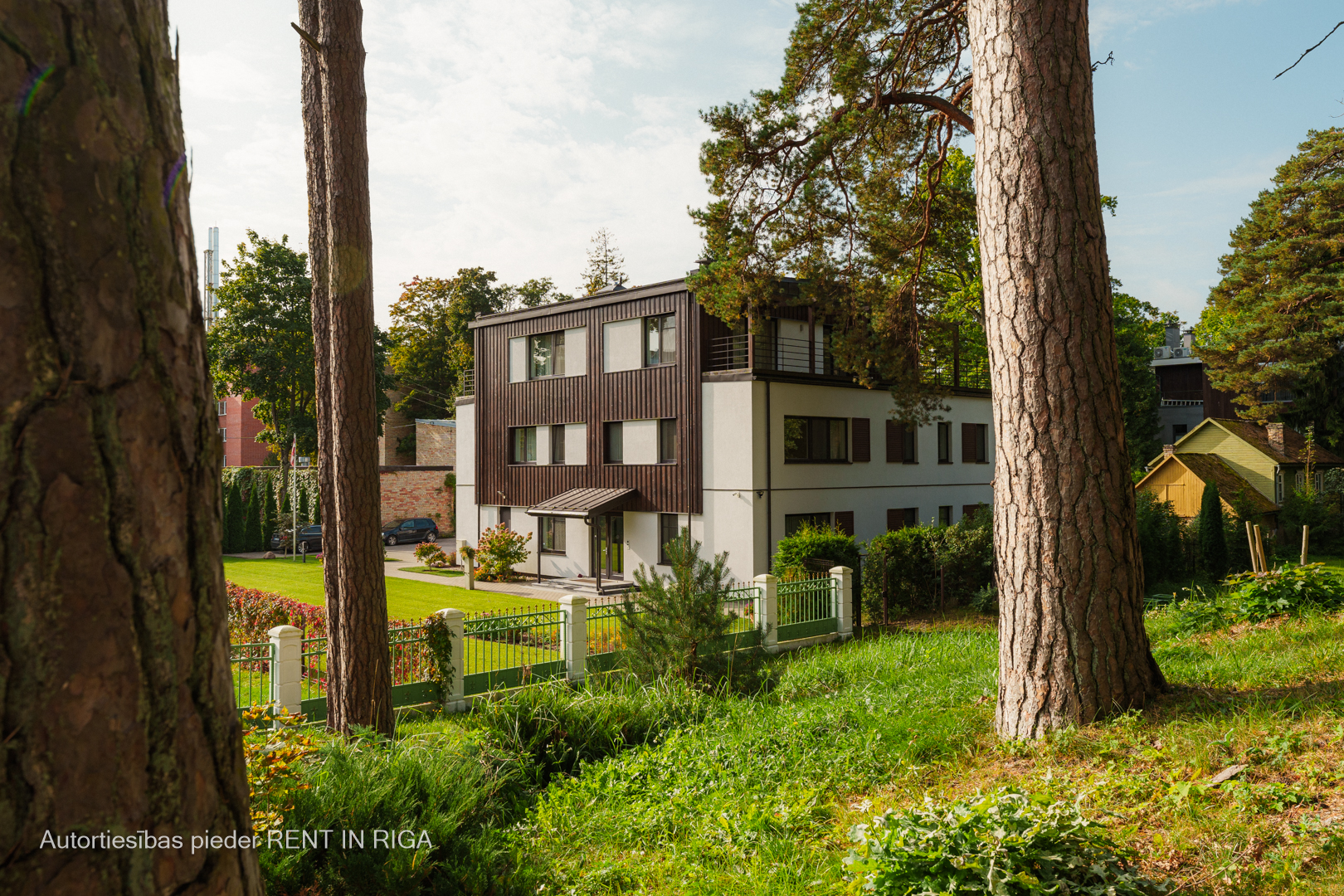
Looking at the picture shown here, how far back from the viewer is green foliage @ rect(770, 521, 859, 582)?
18781mm

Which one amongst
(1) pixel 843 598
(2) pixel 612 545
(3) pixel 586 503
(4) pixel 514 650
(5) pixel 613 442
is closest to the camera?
(4) pixel 514 650

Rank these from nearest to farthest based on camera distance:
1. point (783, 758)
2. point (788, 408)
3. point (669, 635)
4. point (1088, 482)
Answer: point (1088, 482)
point (783, 758)
point (669, 635)
point (788, 408)

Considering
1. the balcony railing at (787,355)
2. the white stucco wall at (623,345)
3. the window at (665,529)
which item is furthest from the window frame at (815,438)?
the white stucco wall at (623,345)

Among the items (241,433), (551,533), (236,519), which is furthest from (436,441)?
(551,533)

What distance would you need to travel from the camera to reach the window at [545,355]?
2788 centimetres

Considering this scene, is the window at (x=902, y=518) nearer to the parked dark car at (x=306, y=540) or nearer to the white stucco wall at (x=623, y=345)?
the white stucco wall at (x=623, y=345)

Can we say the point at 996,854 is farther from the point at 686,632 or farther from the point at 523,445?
the point at 523,445

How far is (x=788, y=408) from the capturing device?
23.7 m

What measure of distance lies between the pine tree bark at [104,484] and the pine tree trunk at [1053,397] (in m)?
5.05

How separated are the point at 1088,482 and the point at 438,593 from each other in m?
21.0

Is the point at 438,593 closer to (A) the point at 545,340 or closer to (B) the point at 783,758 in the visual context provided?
(A) the point at 545,340

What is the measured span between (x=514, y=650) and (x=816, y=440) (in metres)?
14.2

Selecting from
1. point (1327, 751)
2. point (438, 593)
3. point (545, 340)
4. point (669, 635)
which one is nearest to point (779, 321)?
point (545, 340)

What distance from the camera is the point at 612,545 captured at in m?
26.0
